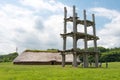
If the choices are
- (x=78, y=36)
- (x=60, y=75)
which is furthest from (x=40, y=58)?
(x=60, y=75)

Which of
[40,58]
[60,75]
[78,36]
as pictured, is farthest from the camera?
[40,58]

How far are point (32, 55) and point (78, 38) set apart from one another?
1036 inches

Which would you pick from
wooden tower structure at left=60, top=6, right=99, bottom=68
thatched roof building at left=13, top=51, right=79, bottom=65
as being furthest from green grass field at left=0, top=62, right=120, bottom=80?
thatched roof building at left=13, top=51, right=79, bottom=65

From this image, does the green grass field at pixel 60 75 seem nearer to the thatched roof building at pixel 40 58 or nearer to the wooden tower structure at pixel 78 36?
the wooden tower structure at pixel 78 36

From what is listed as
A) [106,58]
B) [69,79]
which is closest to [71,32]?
[69,79]

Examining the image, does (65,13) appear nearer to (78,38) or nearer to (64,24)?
(64,24)

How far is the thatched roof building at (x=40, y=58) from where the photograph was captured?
2489 inches

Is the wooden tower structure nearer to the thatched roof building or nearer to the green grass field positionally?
the green grass field

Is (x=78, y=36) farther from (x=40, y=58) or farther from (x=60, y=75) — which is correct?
(x=40, y=58)

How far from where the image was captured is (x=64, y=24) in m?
41.0

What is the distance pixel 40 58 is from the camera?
64125 millimetres

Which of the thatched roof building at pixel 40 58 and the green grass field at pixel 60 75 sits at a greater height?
the thatched roof building at pixel 40 58

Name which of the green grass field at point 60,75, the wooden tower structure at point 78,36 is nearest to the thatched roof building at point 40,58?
the wooden tower structure at point 78,36

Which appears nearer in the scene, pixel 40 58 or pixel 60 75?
pixel 60 75
